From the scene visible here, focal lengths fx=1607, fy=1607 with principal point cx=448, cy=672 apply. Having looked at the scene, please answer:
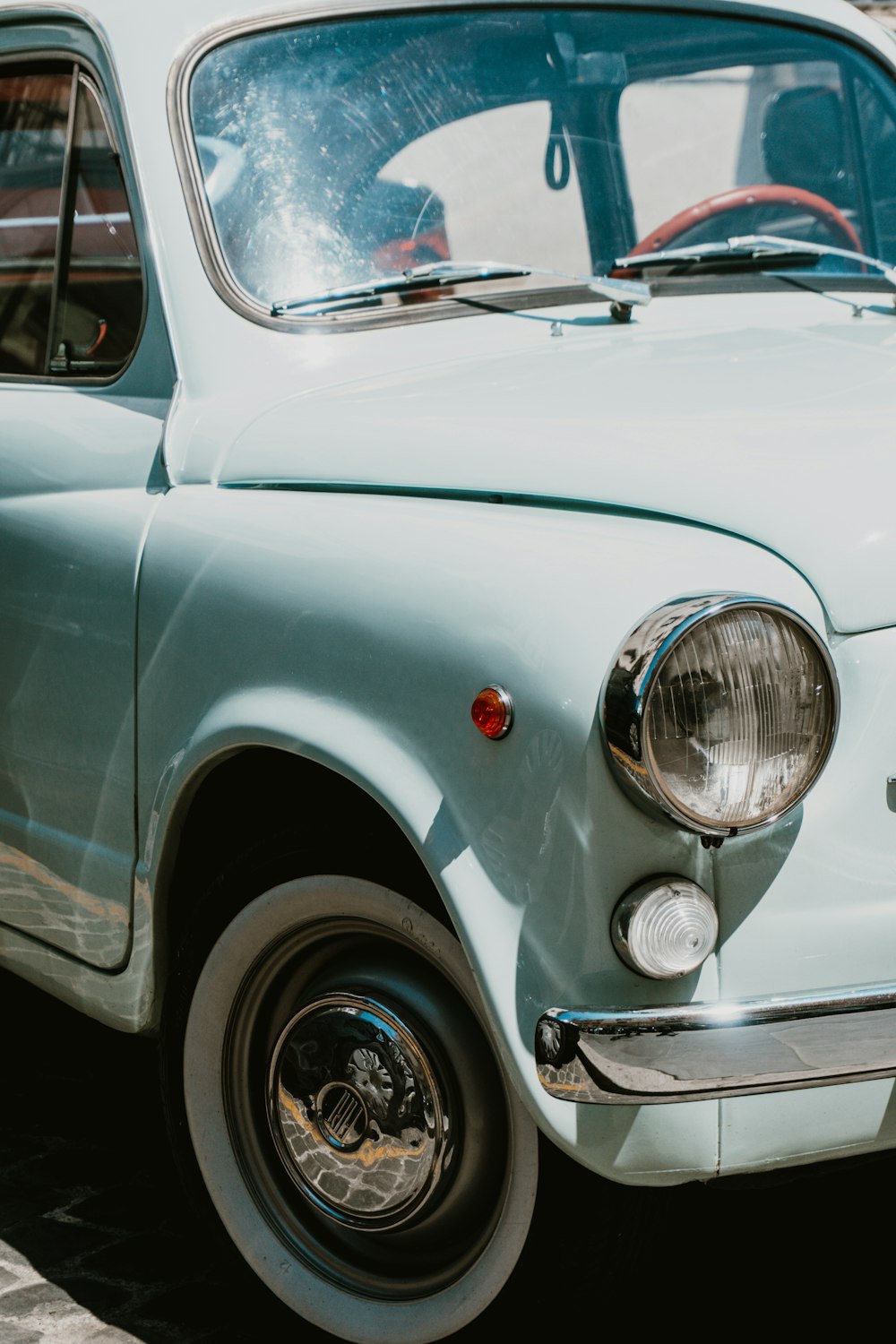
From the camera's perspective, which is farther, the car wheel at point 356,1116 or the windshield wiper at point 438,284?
the windshield wiper at point 438,284

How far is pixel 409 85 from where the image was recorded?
2.79m

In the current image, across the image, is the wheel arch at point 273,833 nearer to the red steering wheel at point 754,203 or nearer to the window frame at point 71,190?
the window frame at point 71,190

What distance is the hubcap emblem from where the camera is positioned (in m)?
2.14

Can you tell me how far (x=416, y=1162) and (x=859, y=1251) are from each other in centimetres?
89

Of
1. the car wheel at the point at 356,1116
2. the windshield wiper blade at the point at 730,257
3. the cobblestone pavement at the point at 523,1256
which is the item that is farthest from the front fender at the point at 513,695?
the windshield wiper blade at the point at 730,257

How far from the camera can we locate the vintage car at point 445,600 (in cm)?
173

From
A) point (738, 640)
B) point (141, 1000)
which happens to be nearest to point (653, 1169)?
point (738, 640)

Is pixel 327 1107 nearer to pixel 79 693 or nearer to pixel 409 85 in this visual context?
pixel 79 693

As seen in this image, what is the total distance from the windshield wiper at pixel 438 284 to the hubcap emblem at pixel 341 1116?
120 cm

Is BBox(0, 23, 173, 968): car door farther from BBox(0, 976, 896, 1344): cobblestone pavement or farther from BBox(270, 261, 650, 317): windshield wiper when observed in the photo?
BBox(0, 976, 896, 1344): cobblestone pavement

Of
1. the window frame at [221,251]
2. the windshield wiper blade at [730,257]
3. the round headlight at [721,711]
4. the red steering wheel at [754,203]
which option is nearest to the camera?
the round headlight at [721,711]

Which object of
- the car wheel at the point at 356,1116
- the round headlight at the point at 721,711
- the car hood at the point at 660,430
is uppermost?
the car hood at the point at 660,430

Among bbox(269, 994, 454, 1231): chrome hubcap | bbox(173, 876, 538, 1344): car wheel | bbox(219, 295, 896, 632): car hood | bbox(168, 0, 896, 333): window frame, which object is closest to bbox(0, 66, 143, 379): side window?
bbox(168, 0, 896, 333): window frame

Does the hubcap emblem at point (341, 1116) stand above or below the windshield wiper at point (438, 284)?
below
